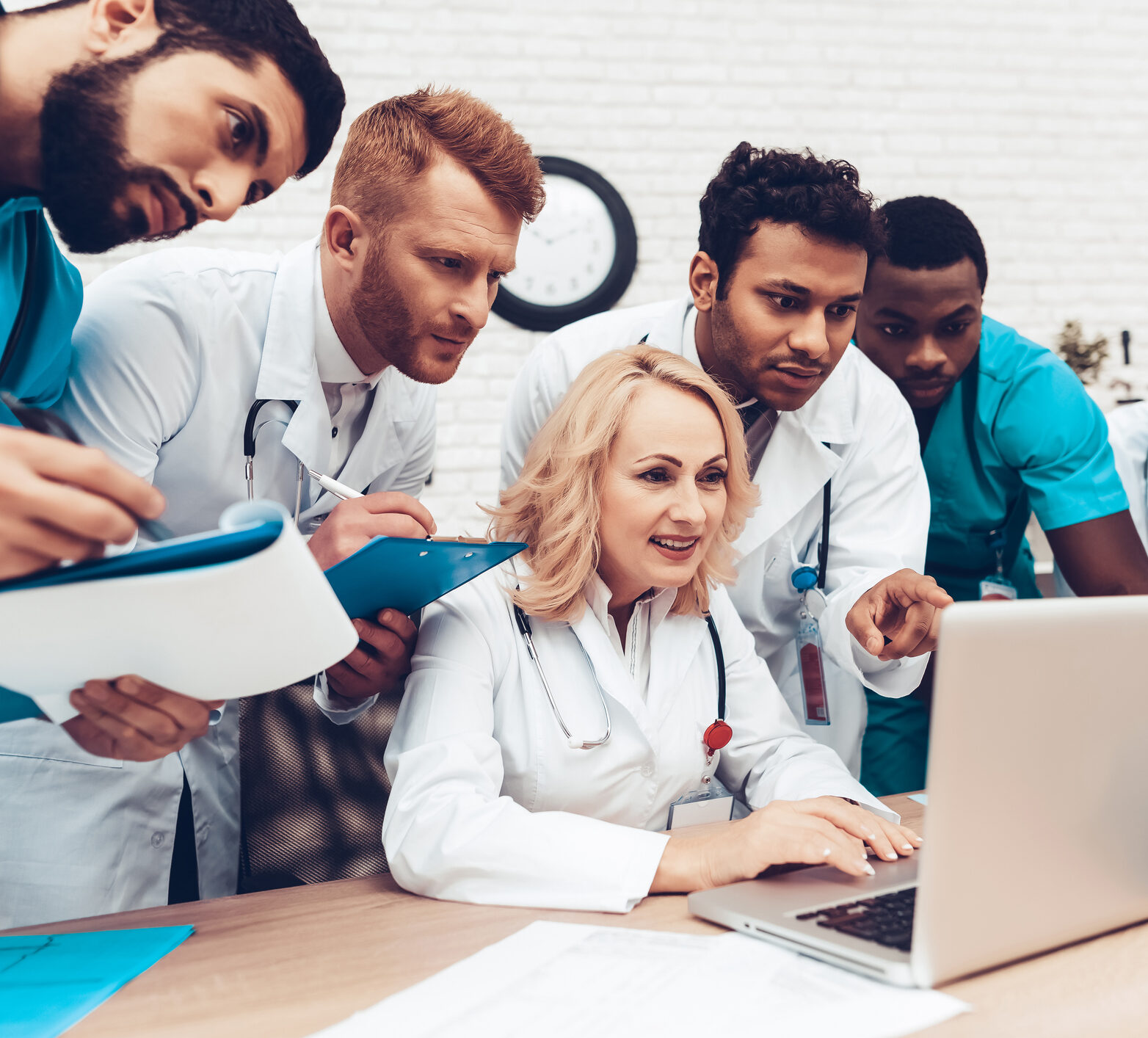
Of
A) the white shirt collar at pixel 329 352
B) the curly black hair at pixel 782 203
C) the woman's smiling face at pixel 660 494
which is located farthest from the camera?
the curly black hair at pixel 782 203

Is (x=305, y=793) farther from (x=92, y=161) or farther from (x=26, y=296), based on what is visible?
(x=92, y=161)

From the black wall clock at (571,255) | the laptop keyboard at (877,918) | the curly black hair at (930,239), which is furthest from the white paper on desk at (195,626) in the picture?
the black wall clock at (571,255)

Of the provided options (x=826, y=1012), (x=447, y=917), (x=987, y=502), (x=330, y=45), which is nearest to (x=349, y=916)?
(x=447, y=917)

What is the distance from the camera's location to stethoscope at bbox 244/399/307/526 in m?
1.38

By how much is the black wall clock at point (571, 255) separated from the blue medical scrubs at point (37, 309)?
217 centimetres

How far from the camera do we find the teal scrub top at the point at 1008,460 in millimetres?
1920

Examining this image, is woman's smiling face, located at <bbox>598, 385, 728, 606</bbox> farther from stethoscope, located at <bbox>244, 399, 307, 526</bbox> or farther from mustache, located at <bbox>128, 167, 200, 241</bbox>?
mustache, located at <bbox>128, 167, 200, 241</bbox>

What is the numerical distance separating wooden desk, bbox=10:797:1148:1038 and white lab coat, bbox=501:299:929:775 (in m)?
0.83

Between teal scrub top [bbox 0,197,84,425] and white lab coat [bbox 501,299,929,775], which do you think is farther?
white lab coat [bbox 501,299,929,775]

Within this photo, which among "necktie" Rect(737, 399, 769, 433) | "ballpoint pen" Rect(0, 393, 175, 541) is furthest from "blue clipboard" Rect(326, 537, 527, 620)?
"necktie" Rect(737, 399, 769, 433)

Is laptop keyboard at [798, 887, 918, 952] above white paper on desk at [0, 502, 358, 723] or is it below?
below

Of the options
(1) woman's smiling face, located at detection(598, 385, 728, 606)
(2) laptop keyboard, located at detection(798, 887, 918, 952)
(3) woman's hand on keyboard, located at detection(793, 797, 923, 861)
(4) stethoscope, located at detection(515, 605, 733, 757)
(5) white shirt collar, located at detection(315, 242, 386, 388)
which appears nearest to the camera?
(2) laptop keyboard, located at detection(798, 887, 918, 952)

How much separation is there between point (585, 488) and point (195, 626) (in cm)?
74

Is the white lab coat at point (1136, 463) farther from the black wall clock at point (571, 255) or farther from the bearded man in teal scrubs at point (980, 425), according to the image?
the black wall clock at point (571, 255)
